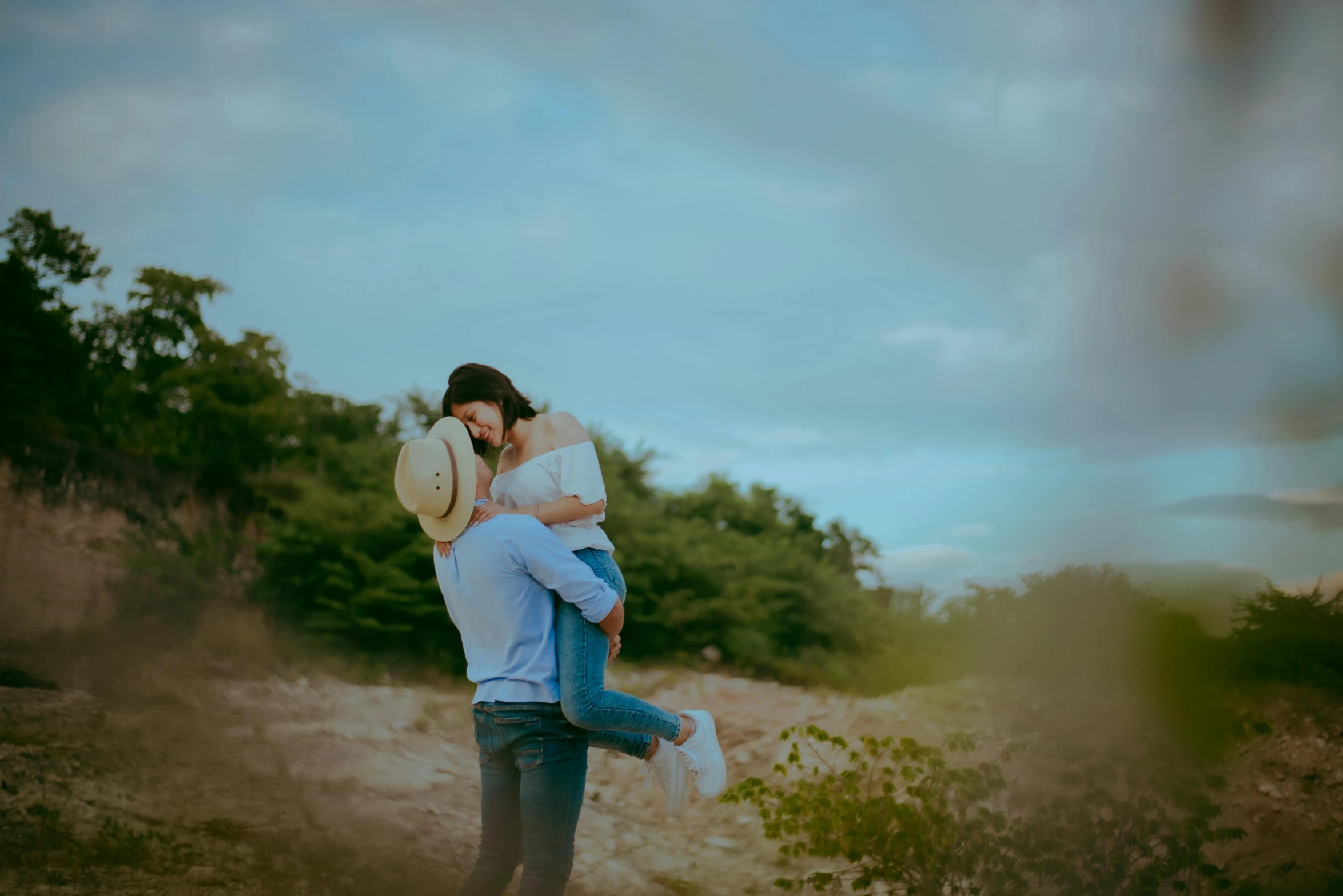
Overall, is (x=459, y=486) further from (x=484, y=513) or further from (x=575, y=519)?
(x=575, y=519)

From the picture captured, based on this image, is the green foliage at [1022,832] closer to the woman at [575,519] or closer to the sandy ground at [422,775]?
the sandy ground at [422,775]

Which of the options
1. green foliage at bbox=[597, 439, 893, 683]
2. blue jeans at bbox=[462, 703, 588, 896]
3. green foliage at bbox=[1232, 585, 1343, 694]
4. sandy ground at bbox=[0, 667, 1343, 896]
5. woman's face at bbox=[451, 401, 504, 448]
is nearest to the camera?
blue jeans at bbox=[462, 703, 588, 896]

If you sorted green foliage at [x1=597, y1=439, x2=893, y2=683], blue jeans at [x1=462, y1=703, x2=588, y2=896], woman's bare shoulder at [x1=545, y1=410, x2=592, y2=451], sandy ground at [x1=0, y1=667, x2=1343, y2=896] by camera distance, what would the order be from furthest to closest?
green foliage at [x1=597, y1=439, x2=893, y2=683] → sandy ground at [x1=0, y1=667, x2=1343, y2=896] → woman's bare shoulder at [x1=545, y1=410, x2=592, y2=451] → blue jeans at [x1=462, y1=703, x2=588, y2=896]

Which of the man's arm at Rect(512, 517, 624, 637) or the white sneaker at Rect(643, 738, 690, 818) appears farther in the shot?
the white sneaker at Rect(643, 738, 690, 818)

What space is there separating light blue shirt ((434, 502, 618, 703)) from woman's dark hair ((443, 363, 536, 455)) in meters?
0.34

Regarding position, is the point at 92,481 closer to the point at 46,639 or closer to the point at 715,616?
the point at 46,639

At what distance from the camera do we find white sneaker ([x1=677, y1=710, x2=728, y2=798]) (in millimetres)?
2488

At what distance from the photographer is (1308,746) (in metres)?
3.91

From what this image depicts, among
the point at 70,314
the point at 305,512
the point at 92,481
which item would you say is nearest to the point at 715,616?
the point at 305,512

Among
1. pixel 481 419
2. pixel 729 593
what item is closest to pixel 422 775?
pixel 481 419

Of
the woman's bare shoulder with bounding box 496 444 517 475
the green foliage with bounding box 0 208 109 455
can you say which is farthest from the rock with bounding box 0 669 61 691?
the woman's bare shoulder with bounding box 496 444 517 475

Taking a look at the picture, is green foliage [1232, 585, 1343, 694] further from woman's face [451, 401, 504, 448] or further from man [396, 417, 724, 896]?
woman's face [451, 401, 504, 448]

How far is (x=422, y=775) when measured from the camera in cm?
555

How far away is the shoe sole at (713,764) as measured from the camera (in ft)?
8.14
